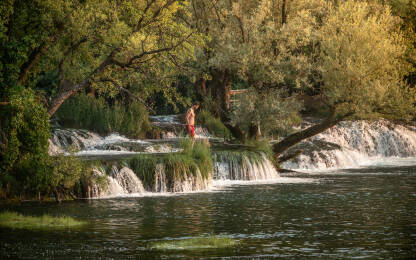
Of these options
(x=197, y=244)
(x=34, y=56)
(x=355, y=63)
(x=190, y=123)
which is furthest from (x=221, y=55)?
(x=197, y=244)

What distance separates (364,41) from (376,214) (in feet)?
60.3

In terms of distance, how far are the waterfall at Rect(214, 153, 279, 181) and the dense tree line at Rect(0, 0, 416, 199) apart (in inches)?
126

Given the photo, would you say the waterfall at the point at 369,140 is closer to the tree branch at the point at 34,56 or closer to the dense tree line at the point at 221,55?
the dense tree line at the point at 221,55

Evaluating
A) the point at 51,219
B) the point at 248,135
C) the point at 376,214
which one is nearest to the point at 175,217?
the point at 51,219

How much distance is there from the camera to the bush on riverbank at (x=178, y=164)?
28.8 m

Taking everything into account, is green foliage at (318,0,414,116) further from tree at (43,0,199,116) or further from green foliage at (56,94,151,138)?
green foliage at (56,94,151,138)

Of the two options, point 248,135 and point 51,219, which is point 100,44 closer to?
point 51,219

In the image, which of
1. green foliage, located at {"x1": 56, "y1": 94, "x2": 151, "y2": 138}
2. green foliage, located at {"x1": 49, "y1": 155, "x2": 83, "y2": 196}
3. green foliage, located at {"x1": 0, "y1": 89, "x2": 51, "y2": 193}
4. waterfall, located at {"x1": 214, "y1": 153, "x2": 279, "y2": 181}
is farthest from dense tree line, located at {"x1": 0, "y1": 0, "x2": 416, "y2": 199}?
green foliage, located at {"x1": 56, "y1": 94, "x2": 151, "y2": 138}

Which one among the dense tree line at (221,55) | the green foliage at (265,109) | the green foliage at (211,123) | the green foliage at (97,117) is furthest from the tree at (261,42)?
the green foliage at (211,123)

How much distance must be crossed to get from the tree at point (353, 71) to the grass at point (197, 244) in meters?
21.2

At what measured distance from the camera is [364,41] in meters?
38.6

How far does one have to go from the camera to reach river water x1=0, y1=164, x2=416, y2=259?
1598 centimetres

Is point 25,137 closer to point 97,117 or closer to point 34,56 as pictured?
point 34,56

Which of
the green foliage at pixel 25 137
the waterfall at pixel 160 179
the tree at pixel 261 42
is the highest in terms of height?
the tree at pixel 261 42
